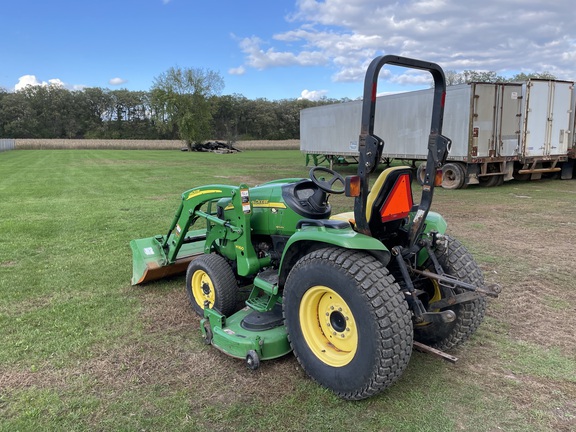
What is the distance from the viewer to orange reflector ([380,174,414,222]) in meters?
3.01

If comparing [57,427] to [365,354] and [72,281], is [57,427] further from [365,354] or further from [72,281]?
[72,281]

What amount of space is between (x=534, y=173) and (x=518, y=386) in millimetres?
14472

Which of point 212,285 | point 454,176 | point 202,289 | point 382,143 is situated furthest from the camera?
point 454,176

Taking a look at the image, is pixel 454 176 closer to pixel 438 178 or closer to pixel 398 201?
pixel 438 178

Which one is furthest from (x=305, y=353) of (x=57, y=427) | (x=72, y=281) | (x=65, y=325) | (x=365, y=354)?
(x=72, y=281)

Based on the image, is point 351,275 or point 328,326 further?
point 328,326

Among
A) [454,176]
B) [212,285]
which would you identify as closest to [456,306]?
[212,285]

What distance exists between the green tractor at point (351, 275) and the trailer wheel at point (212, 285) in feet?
0.04

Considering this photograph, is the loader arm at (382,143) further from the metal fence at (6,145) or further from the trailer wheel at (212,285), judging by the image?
the metal fence at (6,145)

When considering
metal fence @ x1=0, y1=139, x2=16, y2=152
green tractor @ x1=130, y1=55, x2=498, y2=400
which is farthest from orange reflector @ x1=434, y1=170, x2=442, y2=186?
metal fence @ x1=0, y1=139, x2=16, y2=152

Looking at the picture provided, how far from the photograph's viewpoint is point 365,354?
106 inches

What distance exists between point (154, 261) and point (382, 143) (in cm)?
333

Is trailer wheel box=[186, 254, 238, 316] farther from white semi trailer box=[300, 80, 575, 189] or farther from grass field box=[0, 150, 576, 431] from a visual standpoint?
white semi trailer box=[300, 80, 575, 189]

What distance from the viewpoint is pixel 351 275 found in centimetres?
271
